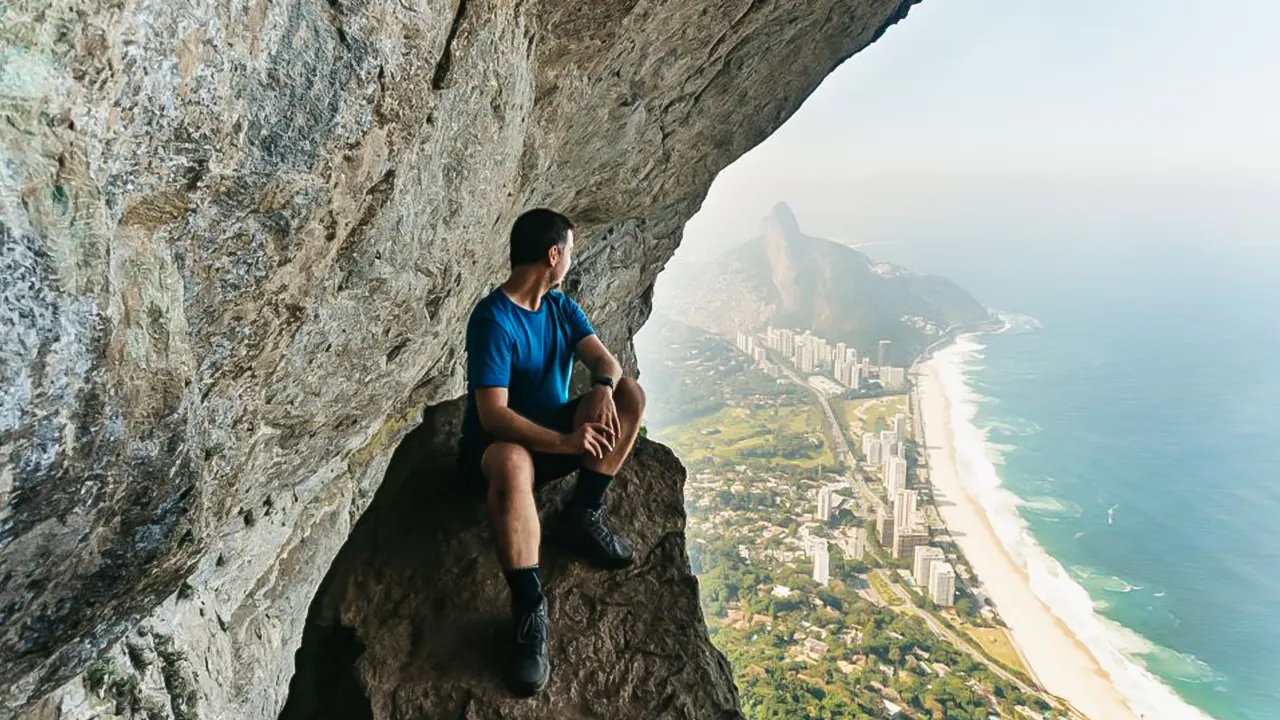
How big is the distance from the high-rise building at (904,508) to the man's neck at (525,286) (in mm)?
30151

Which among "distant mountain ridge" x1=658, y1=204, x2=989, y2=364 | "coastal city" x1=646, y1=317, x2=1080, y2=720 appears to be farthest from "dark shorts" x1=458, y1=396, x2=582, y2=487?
"distant mountain ridge" x1=658, y1=204, x2=989, y2=364

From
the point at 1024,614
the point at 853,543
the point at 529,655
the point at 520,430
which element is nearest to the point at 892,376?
Answer: the point at 853,543

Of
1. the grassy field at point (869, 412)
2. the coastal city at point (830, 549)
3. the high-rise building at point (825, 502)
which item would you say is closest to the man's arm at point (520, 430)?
the coastal city at point (830, 549)

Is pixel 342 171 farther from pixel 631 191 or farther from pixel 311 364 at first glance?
pixel 631 191

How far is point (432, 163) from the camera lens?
4.10 meters

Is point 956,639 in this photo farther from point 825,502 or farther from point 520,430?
point 520,430

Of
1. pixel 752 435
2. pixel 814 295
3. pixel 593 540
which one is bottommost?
pixel 752 435

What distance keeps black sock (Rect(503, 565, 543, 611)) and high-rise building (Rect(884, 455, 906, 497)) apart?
107 feet

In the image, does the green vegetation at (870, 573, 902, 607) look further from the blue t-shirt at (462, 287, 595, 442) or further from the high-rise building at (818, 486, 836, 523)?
the blue t-shirt at (462, 287, 595, 442)

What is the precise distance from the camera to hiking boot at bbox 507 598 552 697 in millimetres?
3967

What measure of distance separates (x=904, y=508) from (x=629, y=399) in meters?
31.5

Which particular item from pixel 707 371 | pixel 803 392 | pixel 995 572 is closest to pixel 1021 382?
pixel 803 392

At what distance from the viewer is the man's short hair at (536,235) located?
409 cm

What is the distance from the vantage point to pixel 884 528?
31391 millimetres
